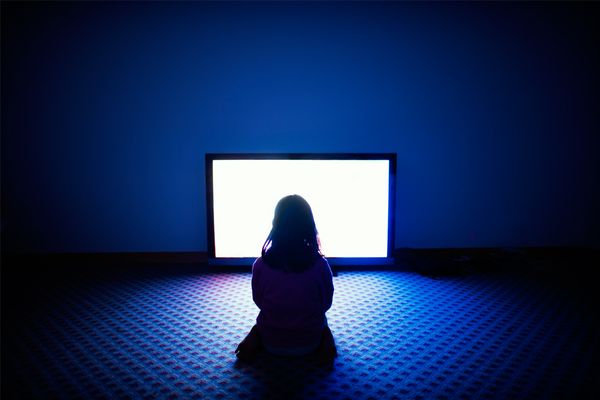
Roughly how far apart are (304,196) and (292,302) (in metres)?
1.22

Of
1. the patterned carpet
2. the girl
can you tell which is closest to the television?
the patterned carpet

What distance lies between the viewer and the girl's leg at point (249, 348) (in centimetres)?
180

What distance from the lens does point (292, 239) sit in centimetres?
174

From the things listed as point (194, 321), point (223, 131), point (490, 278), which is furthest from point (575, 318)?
point (223, 131)

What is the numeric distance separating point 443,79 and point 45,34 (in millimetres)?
2946

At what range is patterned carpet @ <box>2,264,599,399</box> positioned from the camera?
63.6 inches

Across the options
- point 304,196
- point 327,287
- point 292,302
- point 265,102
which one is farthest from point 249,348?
point 265,102

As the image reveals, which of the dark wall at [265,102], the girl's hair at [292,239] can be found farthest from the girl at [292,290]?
the dark wall at [265,102]

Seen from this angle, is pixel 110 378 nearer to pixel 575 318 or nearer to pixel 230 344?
pixel 230 344

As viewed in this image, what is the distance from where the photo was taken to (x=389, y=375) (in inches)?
67.0

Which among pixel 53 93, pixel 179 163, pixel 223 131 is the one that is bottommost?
pixel 179 163

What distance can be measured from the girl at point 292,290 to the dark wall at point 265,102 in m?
1.43

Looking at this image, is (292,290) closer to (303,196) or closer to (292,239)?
(292,239)

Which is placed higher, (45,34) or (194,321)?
(45,34)
